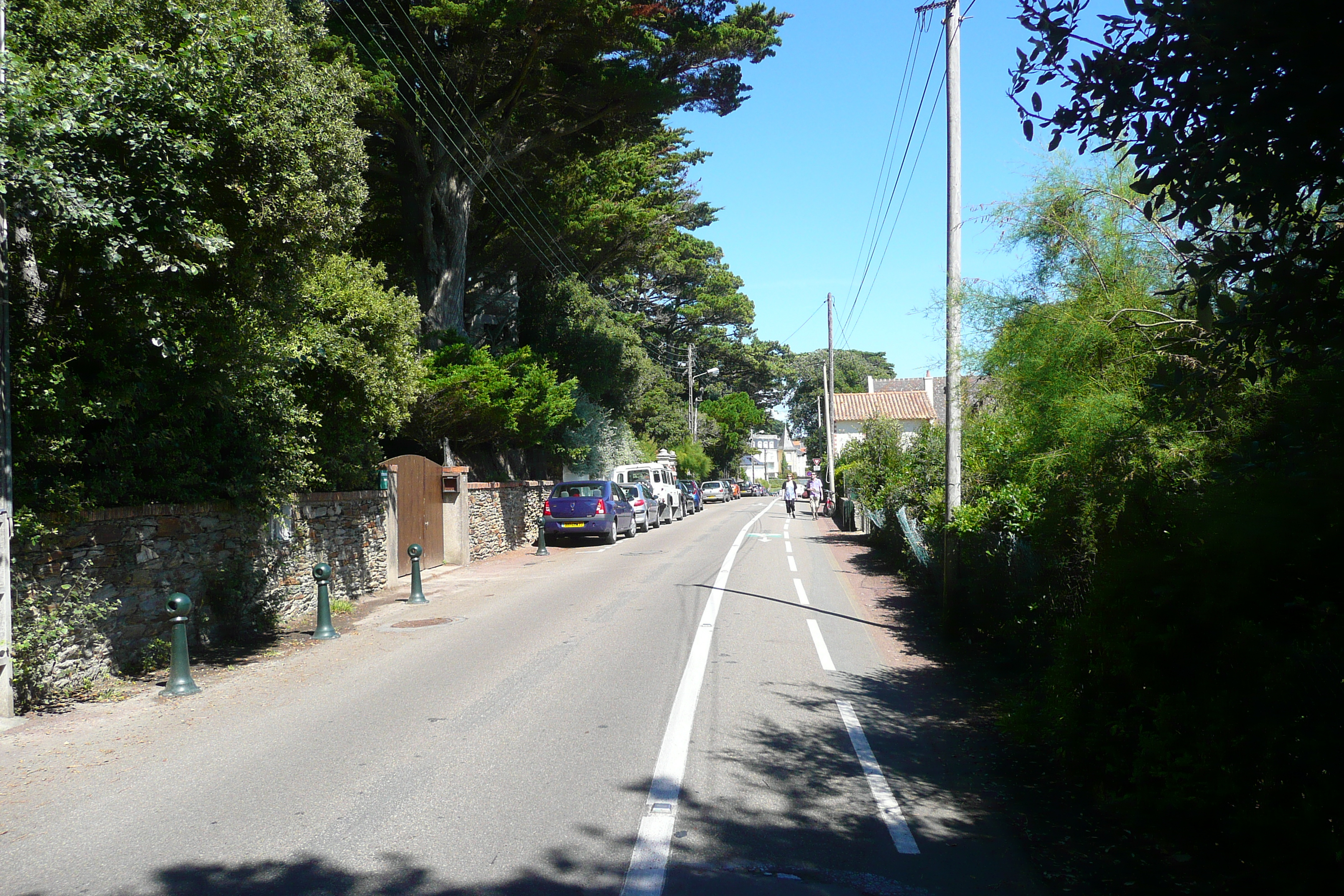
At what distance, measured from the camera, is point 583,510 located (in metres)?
23.1

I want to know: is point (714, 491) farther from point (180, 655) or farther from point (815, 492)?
point (180, 655)

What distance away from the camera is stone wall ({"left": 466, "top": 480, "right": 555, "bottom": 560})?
19.7m

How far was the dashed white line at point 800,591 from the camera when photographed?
41.4 feet

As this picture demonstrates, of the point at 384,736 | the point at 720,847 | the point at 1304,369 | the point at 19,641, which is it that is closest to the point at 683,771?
the point at 720,847

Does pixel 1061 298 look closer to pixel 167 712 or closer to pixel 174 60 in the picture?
pixel 174 60

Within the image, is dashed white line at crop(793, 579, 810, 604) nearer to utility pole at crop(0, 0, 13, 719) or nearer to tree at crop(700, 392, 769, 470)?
utility pole at crop(0, 0, 13, 719)

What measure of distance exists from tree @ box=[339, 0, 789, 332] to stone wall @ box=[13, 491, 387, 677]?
30.6ft

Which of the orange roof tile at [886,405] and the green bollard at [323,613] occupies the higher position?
the orange roof tile at [886,405]

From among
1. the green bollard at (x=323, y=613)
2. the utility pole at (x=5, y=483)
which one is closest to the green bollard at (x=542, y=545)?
the green bollard at (x=323, y=613)

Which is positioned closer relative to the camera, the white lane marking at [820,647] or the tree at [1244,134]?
the tree at [1244,134]

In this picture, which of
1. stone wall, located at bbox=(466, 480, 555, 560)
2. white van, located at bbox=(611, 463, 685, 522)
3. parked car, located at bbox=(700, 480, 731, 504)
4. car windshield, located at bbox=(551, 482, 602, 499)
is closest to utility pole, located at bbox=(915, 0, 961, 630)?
stone wall, located at bbox=(466, 480, 555, 560)

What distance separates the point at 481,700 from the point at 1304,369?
229 inches

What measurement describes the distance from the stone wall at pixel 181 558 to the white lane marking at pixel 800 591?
674 cm

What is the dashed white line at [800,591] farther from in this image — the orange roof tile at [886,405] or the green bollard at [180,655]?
the orange roof tile at [886,405]
